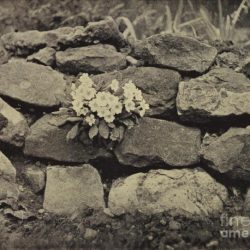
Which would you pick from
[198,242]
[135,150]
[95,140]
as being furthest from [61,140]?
[198,242]

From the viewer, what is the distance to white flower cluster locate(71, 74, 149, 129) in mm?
5227

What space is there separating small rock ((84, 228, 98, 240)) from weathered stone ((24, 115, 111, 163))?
78cm

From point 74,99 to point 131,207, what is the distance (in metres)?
1.12

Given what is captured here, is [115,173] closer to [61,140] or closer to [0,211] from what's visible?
[61,140]

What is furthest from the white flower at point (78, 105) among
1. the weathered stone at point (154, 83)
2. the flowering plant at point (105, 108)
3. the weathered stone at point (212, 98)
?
the weathered stone at point (212, 98)

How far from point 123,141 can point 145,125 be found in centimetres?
26

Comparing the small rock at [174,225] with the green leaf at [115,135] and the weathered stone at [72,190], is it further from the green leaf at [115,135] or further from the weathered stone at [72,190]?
the green leaf at [115,135]

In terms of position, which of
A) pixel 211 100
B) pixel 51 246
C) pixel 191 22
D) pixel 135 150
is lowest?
pixel 51 246

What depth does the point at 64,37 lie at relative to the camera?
6.05m

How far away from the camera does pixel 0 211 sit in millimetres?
5145

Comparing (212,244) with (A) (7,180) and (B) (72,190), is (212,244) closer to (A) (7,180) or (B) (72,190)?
(B) (72,190)

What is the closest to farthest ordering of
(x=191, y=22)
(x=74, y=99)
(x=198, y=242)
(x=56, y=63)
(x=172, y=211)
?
(x=198, y=242), (x=172, y=211), (x=74, y=99), (x=56, y=63), (x=191, y=22)

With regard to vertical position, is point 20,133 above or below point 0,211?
above

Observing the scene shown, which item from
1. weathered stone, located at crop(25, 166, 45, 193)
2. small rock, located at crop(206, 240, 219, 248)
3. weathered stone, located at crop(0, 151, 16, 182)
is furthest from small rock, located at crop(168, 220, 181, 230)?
weathered stone, located at crop(0, 151, 16, 182)
